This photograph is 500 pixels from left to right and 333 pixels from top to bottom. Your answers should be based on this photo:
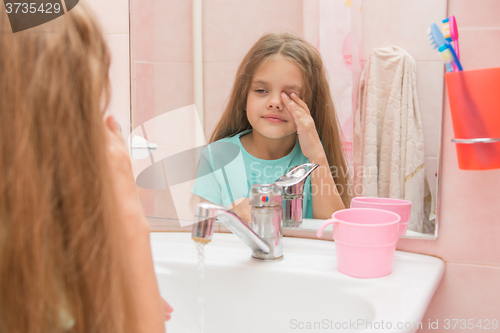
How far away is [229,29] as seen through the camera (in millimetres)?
833

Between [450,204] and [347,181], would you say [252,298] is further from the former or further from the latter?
[450,204]

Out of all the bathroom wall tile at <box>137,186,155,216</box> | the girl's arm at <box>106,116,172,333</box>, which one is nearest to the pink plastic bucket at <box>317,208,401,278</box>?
the girl's arm at <box>106,116,172,333</box>

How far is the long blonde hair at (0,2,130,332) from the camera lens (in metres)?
0.29

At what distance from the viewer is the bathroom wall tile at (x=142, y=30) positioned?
35.2 inches

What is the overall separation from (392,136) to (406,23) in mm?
210

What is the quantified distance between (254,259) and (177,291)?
0.16 m

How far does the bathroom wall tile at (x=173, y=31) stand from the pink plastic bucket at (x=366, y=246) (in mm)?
510

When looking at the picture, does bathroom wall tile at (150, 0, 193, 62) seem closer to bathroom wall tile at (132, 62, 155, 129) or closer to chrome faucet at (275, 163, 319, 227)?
bathroom wall tile at (132, 62, 155, 129)

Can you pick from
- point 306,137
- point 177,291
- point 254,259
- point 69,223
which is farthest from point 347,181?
point 69,223

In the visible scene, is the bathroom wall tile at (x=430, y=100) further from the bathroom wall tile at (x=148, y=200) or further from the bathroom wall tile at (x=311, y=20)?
the bathroom wall tile at (x=148, y=200)

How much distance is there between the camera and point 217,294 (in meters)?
0.72

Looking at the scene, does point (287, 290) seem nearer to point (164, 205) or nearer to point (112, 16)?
point (164, 205)

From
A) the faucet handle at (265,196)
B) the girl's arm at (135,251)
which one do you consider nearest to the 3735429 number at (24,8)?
the girl's arm at (135,251)

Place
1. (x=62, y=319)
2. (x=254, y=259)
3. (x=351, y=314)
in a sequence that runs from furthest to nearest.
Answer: (x=254, y=259), (x=351, y=314), (x=62, y=319)
